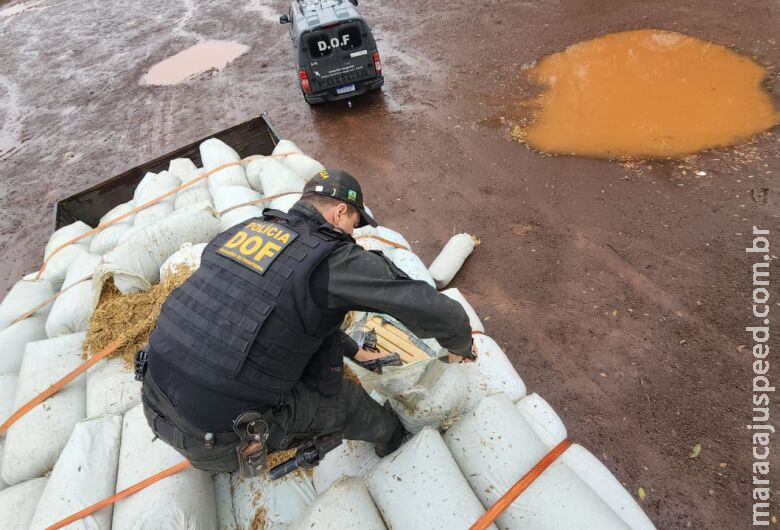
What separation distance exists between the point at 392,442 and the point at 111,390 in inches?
76.8

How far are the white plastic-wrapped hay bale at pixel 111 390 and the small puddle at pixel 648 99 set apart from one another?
225 inches

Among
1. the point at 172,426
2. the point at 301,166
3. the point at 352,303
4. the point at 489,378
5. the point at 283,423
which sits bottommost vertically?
the point at 489,378

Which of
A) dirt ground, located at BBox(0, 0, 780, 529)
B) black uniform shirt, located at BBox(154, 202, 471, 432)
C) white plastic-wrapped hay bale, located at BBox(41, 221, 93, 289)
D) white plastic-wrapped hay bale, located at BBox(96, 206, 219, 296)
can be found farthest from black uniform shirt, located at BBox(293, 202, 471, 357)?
white plastic-wrapped hay bale, located at BBox(41, 221, 93, 289)

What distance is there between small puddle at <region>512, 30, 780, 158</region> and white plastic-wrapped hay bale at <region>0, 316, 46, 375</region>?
623 cm

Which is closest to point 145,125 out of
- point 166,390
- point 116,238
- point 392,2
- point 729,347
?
point 116,238

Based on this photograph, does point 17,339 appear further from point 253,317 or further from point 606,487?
Answer: point 606,487

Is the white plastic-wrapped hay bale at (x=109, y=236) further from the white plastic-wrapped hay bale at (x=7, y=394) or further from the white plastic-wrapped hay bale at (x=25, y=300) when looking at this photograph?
the white plastic-wrapped hay bale at (x=7, y=394)

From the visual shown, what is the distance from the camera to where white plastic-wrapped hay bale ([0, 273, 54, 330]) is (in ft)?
13.2

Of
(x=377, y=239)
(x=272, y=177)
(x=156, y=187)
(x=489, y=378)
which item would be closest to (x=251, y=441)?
(x=489, y=378)

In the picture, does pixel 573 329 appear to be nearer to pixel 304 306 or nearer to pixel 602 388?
pixel 602 388

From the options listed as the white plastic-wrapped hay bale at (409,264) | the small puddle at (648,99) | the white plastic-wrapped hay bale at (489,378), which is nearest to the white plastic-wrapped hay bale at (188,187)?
the white plastic-wrapped hay bale at (409,264)

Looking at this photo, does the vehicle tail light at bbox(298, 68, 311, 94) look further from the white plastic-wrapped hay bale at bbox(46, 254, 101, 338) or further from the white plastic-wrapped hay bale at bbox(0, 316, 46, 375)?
the white plastic-wrapped hay bale at bbox(0, 316, 46, 375)

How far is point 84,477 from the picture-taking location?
2.48 meters

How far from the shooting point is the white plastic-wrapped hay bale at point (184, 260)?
139 inches
